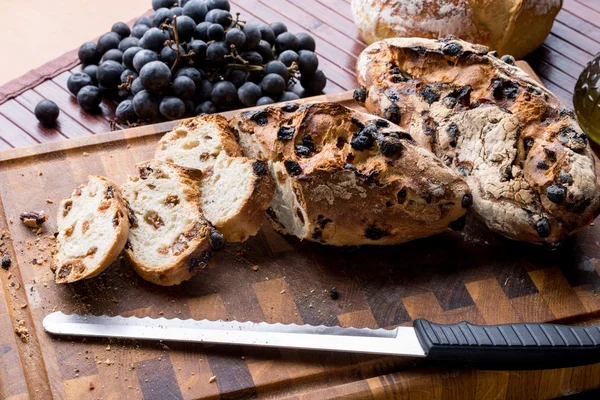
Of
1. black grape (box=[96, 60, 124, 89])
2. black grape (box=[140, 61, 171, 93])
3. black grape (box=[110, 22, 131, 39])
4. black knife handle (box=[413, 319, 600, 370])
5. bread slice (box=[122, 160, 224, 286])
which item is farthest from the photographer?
black grape (box=[110, 22, 131, 39])

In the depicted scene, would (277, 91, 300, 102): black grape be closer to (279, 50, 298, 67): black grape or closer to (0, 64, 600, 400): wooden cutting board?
(279, 50, 298, 67): black grape

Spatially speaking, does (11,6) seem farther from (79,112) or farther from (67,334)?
(67,334)

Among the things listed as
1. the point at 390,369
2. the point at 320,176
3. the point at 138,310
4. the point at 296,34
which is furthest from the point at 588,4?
the point at 138,310

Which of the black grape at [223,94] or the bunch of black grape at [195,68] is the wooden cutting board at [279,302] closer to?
the bunch of black grape at [195,68]

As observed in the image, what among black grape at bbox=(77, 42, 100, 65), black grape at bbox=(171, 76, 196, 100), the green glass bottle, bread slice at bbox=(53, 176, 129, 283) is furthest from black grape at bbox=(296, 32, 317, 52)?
bread slice at bbox=(53, 176, 129, 283)

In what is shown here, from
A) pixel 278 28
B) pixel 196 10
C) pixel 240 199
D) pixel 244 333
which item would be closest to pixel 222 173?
pixel 240 199

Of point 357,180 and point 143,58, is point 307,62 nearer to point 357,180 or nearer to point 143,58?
point 143,58

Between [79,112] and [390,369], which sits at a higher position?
[390,369]
